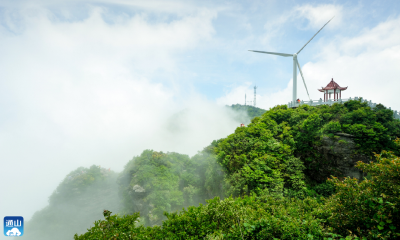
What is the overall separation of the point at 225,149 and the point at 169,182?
59.3 feet

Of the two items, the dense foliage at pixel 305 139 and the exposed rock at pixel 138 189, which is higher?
the dense foliage at pixel 305 139

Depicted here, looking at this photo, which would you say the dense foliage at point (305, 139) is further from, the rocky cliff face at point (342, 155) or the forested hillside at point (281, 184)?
the rocky cliff face at point (342, 155)

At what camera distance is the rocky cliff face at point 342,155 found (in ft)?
68.5

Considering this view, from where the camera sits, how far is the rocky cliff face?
2087 centimetres

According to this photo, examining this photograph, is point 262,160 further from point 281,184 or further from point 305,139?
point 305,139

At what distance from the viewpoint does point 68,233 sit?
2549 inches

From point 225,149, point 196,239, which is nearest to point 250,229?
point 196,239

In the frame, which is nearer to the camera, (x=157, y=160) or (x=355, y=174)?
(x=355, y=174)

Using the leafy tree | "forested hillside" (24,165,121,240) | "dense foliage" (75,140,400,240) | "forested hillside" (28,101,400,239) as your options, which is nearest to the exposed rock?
"forested hillside" (28,101,400,239)

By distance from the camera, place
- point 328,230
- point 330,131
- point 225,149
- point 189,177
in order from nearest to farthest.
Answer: point 328,230 → point 330,131 → point 225,149 → point 189,177

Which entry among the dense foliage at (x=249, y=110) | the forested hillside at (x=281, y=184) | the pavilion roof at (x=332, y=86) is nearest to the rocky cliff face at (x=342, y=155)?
the forested hillside at (x=281, y=184)

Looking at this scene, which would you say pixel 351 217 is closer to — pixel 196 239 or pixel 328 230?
pixel 328 230

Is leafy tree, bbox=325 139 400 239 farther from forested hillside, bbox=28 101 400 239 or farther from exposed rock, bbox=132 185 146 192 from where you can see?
exposed rock, bbox=132 185 146 192

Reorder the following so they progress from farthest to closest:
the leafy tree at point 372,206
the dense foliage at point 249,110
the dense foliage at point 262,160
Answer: the dense foliage at point 249,110 < the dense foliage at point 262,160 < the leafy tree at point 372,206
